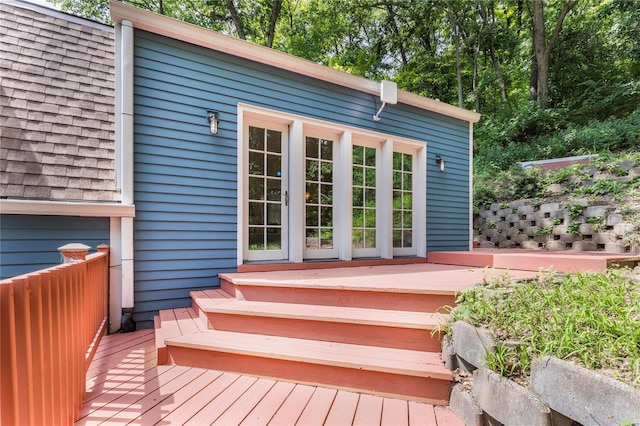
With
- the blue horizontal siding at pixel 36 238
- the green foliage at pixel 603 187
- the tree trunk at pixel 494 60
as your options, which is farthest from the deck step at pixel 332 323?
the tree trunk at pixel 494 60

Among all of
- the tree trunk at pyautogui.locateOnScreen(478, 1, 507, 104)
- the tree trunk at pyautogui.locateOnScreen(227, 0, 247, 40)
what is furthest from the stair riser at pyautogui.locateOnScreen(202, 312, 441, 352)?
the tree trunk at pyautogui.locateOnScreen(478, 1, 507, 104)

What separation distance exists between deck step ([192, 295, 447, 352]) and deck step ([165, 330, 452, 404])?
2.1 inches

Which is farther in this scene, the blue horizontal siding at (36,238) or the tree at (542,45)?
the tree at (542,45)

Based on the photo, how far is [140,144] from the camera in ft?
9.70

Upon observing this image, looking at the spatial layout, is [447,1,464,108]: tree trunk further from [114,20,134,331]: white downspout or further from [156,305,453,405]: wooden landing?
[156,305,453,405]: wooden landing

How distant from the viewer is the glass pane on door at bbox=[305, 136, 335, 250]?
13.1 ft

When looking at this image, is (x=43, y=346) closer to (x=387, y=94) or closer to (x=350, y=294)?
(x=350, y=294)

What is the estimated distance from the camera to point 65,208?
257 centimetres

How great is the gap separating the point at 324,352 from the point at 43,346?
143cm

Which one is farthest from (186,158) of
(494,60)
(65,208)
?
(494,60)

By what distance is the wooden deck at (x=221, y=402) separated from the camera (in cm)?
155

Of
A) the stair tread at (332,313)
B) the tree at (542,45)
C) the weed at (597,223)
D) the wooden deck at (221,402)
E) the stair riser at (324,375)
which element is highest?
the tree at (542,45)

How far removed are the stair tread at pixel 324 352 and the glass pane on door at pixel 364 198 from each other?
7.51 feet

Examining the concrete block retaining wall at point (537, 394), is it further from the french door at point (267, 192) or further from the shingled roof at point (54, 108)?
the shingled roof at point (54, 108)
